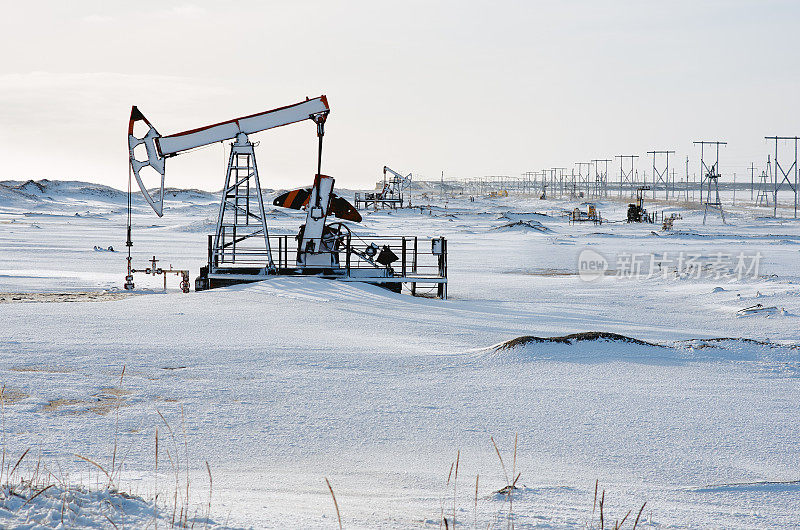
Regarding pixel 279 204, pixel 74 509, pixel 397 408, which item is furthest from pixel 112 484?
pixel 279 204

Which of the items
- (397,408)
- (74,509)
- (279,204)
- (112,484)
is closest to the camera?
(74,509)

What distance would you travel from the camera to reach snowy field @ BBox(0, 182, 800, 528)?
4.50 m

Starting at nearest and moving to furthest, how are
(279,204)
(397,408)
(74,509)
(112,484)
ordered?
(74,509)
(112,484)
(397,408)
(279,204)

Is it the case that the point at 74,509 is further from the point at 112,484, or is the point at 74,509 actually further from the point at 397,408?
the point at 397,408

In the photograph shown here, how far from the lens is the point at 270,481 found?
4.93m

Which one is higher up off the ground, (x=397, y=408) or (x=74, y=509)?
(x=74, y=509)

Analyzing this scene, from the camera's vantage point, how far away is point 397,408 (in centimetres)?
696

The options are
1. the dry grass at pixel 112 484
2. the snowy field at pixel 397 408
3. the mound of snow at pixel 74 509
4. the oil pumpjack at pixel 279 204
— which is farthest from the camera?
the oil pumpjack at pixel 279 204

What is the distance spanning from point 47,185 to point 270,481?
454 feet

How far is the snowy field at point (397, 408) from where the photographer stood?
4.50 metres

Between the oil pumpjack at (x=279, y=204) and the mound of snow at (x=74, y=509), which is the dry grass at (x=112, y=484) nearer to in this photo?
the mound of snow at (x=74, y=509)

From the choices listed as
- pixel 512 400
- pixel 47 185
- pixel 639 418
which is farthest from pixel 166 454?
pixel 47 185

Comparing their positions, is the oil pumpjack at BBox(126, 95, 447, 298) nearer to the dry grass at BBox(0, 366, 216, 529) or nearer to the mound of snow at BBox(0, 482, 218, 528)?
the dry grass at BBox(0, 366, 216, 529)

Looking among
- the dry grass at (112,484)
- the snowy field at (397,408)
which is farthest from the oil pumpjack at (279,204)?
the dry grass at (112,484)
